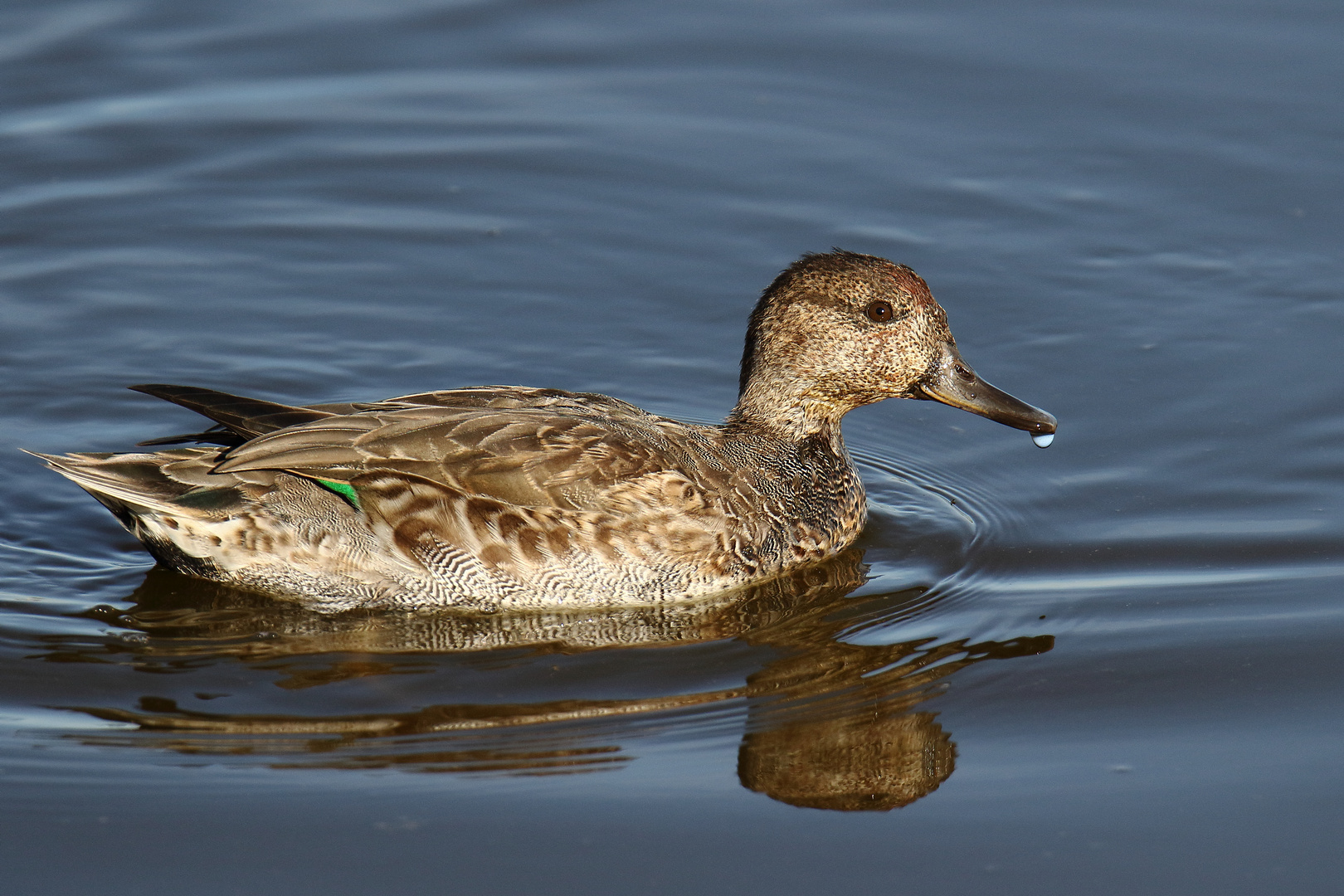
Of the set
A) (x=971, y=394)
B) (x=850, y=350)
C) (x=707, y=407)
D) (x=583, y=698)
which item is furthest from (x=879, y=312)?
(x=583, y=698)

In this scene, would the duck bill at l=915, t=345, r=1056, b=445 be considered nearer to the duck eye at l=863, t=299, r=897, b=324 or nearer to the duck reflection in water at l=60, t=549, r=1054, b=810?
the duck eye at l=863, t=299, r=897, b=324

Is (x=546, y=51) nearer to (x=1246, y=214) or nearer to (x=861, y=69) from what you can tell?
(x=861, y=69)

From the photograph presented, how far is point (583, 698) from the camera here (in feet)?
20.9

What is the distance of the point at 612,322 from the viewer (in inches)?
381

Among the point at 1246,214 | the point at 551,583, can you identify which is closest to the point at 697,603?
the point at 551,583

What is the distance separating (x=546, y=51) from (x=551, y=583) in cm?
602

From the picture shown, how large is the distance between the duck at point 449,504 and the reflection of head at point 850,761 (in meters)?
1.22

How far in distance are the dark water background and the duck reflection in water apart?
0.02 metres

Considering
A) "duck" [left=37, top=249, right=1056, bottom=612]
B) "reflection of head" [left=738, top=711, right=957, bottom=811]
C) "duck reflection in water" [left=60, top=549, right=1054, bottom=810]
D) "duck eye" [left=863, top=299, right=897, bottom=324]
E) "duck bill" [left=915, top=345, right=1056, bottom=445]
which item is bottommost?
"reflection of head" [left=738, top=711, right=957, bottom=811]

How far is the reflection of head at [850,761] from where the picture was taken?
18.9ft

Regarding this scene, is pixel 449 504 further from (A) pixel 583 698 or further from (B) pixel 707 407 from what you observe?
(B) pixel 707 407

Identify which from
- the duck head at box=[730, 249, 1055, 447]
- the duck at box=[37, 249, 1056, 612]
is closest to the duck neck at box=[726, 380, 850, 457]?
the duck head at box=[730, 249, 1055, 447]

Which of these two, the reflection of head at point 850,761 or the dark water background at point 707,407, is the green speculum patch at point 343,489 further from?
the reflection of head at point 850,761

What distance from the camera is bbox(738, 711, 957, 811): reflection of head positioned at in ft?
18.9
